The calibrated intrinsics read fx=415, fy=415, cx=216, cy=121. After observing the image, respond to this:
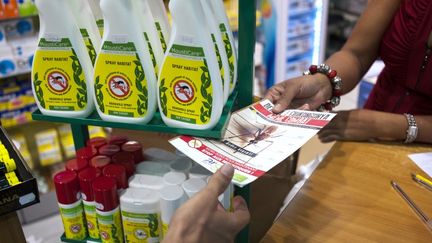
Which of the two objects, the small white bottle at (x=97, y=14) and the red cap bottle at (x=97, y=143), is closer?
the small white bottle at (x=97, y=14)

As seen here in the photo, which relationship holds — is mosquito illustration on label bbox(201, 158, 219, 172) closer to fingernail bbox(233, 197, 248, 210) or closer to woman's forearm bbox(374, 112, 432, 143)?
fingernail bbox(233, 197, 248, 210)

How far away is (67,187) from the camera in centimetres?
95

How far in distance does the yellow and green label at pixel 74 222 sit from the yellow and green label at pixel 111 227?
0.06 metres

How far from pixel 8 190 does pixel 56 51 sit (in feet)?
1.19

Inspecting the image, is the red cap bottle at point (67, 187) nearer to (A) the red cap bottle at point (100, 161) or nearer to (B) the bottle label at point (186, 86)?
(A) the red cap bottle at point (100, 161)

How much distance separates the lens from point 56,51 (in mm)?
881

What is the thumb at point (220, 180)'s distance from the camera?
2.55ft

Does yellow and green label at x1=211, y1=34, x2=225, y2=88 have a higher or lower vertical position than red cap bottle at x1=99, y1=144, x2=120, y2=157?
higher

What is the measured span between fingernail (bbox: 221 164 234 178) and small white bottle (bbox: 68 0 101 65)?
39 centimetres

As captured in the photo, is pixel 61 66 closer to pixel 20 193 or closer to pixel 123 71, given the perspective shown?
pixel 123 71

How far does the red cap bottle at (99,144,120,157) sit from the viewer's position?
107cm

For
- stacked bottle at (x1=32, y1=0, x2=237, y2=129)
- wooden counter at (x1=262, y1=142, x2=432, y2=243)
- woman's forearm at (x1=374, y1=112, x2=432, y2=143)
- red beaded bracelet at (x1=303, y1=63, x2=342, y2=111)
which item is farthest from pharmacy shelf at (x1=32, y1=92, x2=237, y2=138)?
woman's forearm at (x1=374, y1=112, x2=432, y2=143)

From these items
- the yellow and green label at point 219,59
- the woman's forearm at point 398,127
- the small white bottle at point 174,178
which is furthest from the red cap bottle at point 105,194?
the woman's forearm at point 398,127

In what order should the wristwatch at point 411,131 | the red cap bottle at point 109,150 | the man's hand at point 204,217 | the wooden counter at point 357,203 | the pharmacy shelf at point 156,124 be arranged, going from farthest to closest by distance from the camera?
the wristwatch at point 411,131 < the red cap bottle at point 109,150 < the wooden counter at point 357,203 < the pharmacy shelf at point 156,124 < the man's hand at point 204,217
